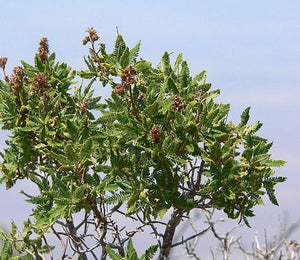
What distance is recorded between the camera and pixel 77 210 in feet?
18.8

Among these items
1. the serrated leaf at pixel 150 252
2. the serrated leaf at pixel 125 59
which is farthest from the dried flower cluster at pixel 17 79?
the serrated leaf at pixel 150 252

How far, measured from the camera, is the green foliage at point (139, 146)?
5.54m

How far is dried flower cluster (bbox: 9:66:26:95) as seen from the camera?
6226 millimetres

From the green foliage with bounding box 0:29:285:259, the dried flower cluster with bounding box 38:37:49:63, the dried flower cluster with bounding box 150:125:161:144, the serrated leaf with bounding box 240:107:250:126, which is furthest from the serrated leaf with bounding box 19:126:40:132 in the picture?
the serrated leaf with bounding box 240:107:250:126

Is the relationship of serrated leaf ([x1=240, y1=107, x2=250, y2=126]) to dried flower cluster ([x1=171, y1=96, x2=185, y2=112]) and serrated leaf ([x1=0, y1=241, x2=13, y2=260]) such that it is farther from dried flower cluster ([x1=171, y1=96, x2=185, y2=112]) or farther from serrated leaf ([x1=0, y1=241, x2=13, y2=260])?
serrated leaf ([x1=0, y1=241, x2=13, y2=260])

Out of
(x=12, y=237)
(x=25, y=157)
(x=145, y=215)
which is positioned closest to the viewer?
(x=145, y=215)

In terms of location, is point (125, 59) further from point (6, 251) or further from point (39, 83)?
point (6, 251)

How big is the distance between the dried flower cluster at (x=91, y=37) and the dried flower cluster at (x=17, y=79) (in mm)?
694

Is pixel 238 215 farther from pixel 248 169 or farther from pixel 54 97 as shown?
pixel 54 97

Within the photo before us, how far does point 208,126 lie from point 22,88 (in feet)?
6.06

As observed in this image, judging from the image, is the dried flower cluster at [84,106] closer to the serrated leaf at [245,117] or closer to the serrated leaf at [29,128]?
the serrated leaf at [29,128]

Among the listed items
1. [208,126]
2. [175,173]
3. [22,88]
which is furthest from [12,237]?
[208,126]

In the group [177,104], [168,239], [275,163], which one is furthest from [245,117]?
[168,239]

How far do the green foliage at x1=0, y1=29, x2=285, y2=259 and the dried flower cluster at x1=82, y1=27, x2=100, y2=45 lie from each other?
333 mm
